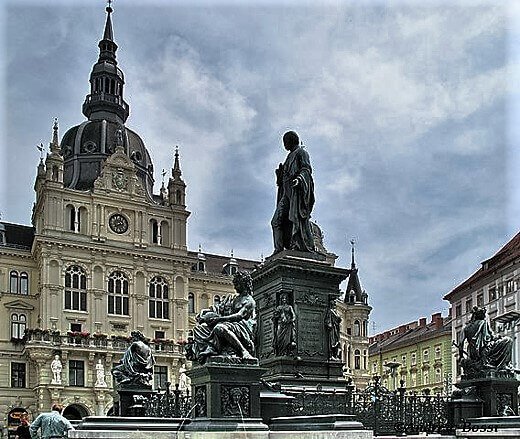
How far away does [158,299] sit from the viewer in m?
64.5

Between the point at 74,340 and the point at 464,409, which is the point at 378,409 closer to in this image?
the point at 464,409

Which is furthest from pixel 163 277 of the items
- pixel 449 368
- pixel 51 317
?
pixel 449 368

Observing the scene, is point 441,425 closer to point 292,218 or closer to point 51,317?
point 292,218

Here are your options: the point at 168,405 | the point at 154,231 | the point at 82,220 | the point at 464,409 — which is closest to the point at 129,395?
the point at 168,405

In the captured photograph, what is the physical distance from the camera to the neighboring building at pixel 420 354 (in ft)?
253

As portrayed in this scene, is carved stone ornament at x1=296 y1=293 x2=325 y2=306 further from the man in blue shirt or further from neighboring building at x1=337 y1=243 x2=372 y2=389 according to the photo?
neighboring building at x1=337 y1=243 x2=372 y2=389

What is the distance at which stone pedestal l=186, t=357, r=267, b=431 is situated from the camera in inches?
479

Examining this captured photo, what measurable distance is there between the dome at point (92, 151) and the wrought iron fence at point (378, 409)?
5219 centimetres

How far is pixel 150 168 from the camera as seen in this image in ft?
230

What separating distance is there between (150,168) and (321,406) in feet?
189

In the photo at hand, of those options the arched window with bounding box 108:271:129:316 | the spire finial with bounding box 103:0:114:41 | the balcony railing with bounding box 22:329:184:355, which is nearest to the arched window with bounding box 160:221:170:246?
the arched window with bounding box 108:271:129:316

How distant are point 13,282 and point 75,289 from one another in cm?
521

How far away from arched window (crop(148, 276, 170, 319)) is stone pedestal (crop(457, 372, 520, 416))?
4953 cm

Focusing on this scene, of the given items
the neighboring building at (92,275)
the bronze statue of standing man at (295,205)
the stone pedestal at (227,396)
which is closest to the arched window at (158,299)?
the neighboring building at (92,275)
